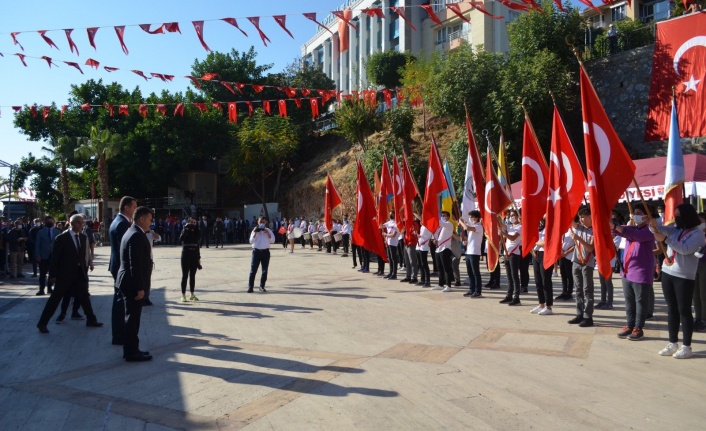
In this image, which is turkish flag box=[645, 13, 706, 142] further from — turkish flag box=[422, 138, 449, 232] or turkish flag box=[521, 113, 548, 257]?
turkish flag box=[521, 113, 548, 257]

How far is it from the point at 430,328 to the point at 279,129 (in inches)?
1246

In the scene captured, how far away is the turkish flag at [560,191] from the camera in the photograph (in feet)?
27.8

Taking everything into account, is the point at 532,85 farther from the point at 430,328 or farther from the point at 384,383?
the point at 384,383

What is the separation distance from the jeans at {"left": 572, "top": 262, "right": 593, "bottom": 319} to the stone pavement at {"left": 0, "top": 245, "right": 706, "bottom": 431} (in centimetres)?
36

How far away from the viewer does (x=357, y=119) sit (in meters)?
33.3

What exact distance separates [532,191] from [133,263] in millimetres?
6565

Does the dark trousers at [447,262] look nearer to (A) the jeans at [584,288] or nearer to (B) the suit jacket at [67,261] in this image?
(A) the jeans at [584,288]

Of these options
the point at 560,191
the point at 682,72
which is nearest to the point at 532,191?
the point at 560,191

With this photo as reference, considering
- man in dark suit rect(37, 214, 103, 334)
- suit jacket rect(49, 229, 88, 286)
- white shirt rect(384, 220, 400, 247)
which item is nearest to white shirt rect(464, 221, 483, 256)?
white shirt rect(384, 220, 400, 247)

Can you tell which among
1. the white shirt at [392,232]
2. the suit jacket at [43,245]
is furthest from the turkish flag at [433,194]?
the suit jacket at [43,245]

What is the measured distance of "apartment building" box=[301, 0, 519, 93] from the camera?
127 ft

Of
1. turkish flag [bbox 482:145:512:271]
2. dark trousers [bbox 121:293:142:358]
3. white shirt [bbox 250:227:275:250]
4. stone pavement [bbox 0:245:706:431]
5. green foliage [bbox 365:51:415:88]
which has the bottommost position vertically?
stone pavement [bbox 0:245:706:431]

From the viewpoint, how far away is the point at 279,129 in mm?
38594

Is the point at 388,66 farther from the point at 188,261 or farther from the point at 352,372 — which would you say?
the point at 352,372
